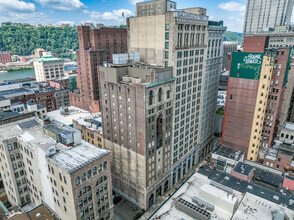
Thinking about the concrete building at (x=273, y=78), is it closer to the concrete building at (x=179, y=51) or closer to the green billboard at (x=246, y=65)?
the green billboard at (x=246, y=65)

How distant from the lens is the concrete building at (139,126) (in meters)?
60.7

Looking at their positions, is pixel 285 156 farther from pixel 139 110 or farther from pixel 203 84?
pixel 139 110

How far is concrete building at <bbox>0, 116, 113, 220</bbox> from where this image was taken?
4792 cm

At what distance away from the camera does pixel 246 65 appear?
80.4m

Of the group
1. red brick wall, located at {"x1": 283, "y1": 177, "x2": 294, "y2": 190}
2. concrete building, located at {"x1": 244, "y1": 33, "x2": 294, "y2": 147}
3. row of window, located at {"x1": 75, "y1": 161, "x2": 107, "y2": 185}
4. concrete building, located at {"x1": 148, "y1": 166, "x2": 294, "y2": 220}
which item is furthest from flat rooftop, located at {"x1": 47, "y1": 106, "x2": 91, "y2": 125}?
red brick wall, located at {"x1": 283, "y1": 177, "x2": 294, "y2": 190}

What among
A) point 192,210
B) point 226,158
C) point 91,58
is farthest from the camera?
point 91,58

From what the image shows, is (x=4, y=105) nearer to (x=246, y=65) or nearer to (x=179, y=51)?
(x=179, y=51)

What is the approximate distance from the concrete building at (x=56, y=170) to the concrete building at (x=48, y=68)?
128m

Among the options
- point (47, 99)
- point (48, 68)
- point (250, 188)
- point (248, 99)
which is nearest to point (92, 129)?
point (250, 188)

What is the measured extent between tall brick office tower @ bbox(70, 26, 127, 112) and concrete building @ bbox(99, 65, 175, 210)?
63733 mm

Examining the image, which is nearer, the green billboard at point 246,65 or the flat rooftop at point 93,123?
the green billboard at point 246,65

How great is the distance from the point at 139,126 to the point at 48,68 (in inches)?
6204

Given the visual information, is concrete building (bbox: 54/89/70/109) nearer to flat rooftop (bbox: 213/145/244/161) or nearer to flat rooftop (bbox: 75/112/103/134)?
flat rooftop (bbox: 75/112/103/134)

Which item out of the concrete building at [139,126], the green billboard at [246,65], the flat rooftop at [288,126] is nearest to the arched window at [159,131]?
the concrete building at [139,126]
